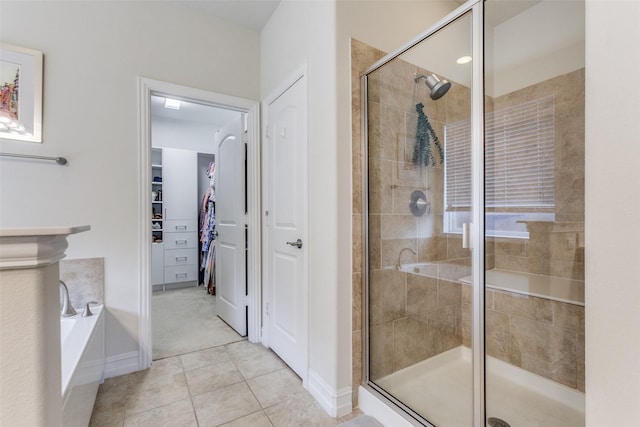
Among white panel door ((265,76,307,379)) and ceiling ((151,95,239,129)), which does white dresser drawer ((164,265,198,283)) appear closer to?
ceiling ((151,95,239,129))

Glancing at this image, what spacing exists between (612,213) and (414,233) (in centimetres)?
115

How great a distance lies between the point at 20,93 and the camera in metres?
1.82

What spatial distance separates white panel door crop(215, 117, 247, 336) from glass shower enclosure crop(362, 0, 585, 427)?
1.37 meters

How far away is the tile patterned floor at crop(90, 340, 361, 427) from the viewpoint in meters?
1.60

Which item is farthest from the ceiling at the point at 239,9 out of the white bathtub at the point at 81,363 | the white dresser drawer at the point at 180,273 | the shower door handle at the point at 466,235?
the white dresser drawer at the point at 180,273

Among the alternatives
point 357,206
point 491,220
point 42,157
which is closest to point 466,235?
point 491,220

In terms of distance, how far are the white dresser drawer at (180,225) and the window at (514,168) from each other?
403 centimetres

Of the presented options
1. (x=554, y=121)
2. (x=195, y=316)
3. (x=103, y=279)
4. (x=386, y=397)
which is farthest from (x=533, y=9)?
(x=195, y=316)

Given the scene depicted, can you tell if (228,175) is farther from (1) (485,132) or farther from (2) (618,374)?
(2) (618,374)

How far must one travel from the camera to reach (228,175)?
9.91ft

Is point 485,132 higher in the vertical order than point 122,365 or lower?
higher

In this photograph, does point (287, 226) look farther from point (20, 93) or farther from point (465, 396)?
point (20, 93)

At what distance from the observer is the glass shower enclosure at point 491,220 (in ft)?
5.01

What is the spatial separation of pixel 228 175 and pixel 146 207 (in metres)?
0.98
